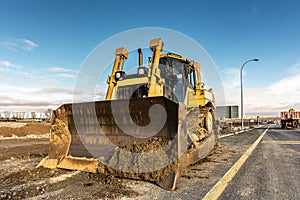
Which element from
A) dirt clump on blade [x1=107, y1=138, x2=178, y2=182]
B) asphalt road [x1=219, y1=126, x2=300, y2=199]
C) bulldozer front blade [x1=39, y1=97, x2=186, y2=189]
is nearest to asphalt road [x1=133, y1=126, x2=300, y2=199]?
asphalt road [x1=219, y1=126, x2=300, y2=199]

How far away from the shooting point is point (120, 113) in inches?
193

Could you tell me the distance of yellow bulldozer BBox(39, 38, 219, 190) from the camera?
4059 millimetres

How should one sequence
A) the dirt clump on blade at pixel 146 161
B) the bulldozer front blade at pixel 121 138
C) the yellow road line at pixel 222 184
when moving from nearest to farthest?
1. the yellow road line at pixel 222 184
2. the dirt clump on blade at pixel 146 161
3. the bulldozer front blade at pixel 121 138

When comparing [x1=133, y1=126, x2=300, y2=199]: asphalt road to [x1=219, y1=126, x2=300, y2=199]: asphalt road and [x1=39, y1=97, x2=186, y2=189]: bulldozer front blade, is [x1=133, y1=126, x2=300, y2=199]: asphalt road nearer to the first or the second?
[x1=219, y1=126, x2=300, y2=199]: asphalt road

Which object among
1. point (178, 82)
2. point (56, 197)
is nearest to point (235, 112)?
point (178, 82)

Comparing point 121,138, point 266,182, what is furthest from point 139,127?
point 266,182

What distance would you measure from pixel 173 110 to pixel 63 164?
2832 mm

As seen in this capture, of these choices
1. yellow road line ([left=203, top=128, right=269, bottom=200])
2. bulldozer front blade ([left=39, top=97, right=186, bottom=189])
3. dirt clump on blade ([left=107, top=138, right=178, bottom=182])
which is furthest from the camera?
bulldozer front blade ([left=39, top=97, right=186, bottom=189])

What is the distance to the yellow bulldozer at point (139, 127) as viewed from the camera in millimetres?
4059

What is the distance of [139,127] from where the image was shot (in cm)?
471

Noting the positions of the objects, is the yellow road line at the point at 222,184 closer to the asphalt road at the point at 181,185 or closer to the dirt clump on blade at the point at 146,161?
the asphalt road at the point at 181,185

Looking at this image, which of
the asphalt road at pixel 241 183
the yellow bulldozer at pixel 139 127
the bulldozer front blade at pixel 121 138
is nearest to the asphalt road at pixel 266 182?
the asphalt road at pixel 241 183

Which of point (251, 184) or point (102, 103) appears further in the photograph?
point (102, 103)

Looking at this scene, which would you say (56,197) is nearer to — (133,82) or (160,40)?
(133,82)
